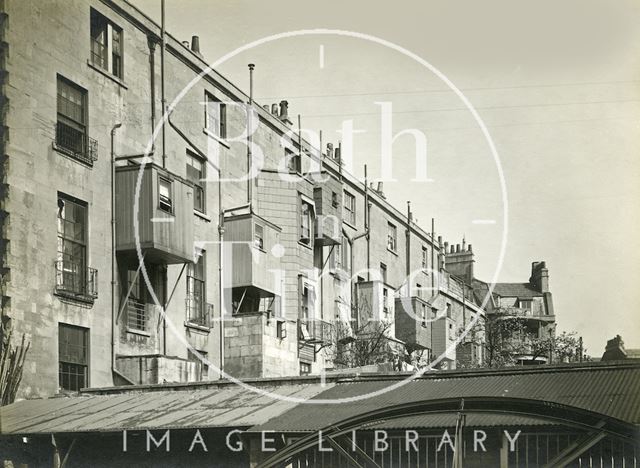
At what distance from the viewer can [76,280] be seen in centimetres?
3041

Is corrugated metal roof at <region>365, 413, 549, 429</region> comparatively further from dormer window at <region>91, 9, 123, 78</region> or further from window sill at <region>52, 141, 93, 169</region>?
dormer window at <region>91, 9, 123, 78</region>

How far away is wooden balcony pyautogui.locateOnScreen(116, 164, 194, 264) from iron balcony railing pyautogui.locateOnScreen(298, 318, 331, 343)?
12.5 m

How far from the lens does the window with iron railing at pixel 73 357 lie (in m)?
29.5

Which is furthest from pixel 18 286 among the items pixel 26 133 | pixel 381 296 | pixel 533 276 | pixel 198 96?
pixel 533 276

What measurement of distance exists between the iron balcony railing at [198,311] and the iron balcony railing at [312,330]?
7.50 m

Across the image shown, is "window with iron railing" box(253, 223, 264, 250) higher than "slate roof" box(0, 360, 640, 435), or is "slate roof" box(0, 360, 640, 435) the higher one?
"window with iron railing" box(253, 223, 264, 250)

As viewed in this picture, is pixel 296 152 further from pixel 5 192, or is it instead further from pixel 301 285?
pixel 5 192

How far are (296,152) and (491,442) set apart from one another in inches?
1193

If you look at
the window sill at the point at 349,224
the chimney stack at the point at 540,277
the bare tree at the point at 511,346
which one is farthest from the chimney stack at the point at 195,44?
the chimney stack at the point at 540,277

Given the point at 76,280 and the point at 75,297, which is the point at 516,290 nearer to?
the point at 76,280

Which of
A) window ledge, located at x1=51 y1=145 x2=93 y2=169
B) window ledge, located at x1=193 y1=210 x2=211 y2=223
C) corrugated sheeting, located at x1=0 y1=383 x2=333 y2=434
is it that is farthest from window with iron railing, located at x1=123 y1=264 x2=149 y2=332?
corrugated sheeting, located at x1=0 y1=383 x2=333 y2=434

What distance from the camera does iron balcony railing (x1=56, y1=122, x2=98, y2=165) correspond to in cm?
3030

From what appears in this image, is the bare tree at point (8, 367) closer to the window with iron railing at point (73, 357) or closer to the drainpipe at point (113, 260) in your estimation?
the window with iron railing at point (73, 357)

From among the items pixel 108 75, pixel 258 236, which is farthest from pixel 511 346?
pixel 108 75
